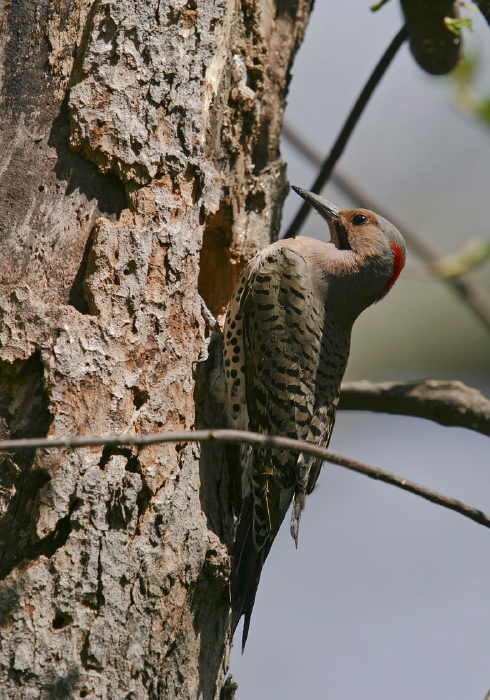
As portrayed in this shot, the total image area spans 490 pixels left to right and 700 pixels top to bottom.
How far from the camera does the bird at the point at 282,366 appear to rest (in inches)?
143

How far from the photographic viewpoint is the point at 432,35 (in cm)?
451

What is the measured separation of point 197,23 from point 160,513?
2054 millimetres

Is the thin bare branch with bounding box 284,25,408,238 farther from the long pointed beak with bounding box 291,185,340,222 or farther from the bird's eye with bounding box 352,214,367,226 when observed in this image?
the bird's eye with bounding box 352,214,367,226

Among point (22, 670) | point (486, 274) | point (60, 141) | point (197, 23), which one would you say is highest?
point (486, 274)

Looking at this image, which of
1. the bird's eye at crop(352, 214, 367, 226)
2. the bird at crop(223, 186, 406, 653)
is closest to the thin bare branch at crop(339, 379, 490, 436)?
the bird at crop(223, 186, 406, 653)

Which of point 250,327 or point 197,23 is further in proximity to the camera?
point 250,327

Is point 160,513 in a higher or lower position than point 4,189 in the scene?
lower

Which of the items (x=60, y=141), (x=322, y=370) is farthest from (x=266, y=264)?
(x=60, y=141)

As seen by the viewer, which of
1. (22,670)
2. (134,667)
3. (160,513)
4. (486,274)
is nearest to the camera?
(22,670)

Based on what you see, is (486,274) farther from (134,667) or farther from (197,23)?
(134,667)

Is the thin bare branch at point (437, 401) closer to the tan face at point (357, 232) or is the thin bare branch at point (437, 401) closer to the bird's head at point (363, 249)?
the bird's head at point (363, 249)

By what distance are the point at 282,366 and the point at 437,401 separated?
864mm

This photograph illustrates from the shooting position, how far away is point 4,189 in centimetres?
292

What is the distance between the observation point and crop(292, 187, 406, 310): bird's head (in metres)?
4.43
